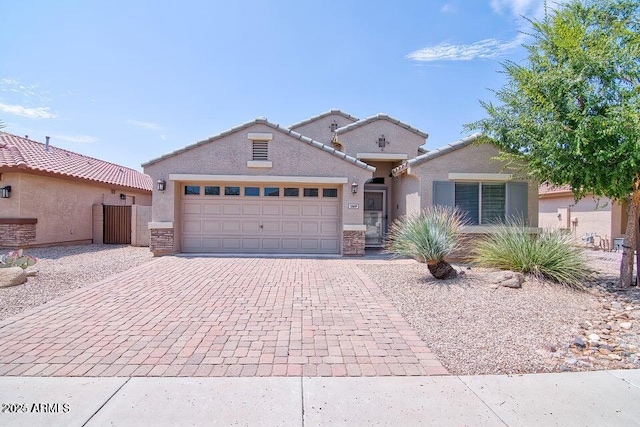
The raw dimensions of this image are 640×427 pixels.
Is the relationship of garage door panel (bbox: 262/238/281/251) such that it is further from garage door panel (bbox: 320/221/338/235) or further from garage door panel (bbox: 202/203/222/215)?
garage door panel (bbox: 202/203/222/215)

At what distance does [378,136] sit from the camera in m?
16.4

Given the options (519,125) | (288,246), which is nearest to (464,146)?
(519,125)

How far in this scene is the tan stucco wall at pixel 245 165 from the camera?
41.3ft

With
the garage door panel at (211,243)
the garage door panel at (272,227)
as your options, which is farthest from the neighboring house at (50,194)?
the garage door panel at (272,227)

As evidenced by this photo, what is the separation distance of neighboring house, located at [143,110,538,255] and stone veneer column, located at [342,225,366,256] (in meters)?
0.04

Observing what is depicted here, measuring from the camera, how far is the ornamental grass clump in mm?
8156

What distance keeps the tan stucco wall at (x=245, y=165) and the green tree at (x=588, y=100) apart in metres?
5.97

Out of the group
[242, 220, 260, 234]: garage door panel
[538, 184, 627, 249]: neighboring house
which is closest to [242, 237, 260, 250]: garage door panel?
[242, 220, 260, 234]: garage door panel

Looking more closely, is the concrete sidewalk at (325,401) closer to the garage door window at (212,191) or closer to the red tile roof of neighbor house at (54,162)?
the garage door window at (212,191)

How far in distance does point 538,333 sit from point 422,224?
386 centimetres

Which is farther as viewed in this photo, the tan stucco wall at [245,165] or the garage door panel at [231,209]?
the garage door panel at [231,209]

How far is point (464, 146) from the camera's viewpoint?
12.1 metres

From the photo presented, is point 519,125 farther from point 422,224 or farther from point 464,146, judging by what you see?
point 422,224

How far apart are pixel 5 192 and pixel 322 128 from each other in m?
14.2
